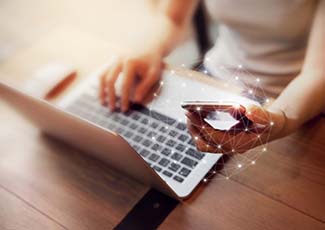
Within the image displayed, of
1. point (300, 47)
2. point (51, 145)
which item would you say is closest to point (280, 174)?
point (300, 47)

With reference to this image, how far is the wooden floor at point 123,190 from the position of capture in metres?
0.55

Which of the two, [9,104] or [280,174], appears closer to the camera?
[280,174]

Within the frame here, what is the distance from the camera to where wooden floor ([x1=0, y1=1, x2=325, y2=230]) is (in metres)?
0.55

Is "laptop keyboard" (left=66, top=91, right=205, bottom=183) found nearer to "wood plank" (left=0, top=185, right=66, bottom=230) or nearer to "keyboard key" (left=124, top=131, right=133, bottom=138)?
"keyboard key" (left=124, top=131, right=133, bottom=138)

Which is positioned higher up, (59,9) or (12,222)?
(59,9)

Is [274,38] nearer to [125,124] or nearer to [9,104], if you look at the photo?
[125,124]

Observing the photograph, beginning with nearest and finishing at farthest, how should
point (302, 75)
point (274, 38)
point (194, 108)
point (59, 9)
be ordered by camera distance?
point (194, 108)
point (302, 75)
point (274, 38)
point (59, 9)

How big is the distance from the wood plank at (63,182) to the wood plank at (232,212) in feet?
0.25

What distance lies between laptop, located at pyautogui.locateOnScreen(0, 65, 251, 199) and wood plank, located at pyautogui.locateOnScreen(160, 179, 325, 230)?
0.07ft

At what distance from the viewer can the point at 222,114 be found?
540 mm

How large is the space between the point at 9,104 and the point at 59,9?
0.42m

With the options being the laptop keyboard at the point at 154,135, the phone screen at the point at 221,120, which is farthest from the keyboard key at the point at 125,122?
the phone screen at the point at 221,120

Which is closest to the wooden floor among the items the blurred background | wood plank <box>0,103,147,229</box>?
wood plank <box>0,103,147,229</box>

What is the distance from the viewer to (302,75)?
641 millimetres
